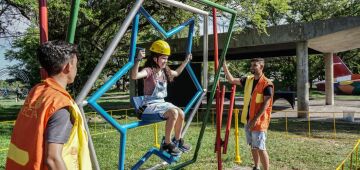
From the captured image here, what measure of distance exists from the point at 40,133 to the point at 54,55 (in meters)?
0.45

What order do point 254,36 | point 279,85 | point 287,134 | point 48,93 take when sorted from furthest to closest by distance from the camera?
1. point 279,85
2. point 254,36
3. point 287,134
4. point 48,93

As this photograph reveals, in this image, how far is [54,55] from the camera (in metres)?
2.30

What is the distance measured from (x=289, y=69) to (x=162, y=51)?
127 feet

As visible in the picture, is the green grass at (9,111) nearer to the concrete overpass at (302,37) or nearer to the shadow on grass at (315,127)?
the concrete overpass at (302,37)

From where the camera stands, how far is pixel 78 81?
17922 millimetres

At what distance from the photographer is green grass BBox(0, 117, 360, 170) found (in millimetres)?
7589

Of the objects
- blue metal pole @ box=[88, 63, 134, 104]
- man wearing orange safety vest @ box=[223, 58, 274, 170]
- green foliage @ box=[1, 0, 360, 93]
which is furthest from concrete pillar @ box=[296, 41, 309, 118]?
blue metal pole @ box=[88, 63, 134, 104]

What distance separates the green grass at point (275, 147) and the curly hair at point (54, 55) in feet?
16.3

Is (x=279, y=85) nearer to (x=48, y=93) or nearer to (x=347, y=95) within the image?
(x=347, y=95)

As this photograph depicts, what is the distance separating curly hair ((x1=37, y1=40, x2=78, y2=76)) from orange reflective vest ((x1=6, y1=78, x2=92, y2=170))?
0.24 ft

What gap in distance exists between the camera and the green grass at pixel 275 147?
7589mm

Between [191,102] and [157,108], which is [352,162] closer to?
[191,102]

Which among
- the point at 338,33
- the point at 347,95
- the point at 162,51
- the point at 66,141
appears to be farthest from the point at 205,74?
the point at 347,95

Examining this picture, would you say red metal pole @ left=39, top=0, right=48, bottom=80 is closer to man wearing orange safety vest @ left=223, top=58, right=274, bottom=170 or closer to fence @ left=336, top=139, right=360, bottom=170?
man wearing orange safety vest @ left=223, top=58, right=274, bottom=170
